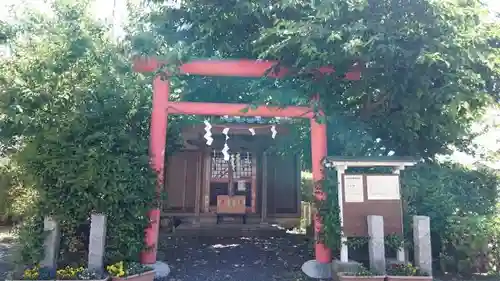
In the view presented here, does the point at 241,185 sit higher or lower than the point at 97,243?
higher

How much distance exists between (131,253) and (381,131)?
210 inches

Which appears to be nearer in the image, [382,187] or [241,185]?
[382,187]

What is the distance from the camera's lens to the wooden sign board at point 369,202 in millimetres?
6461

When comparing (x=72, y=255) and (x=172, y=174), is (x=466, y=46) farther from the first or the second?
(x=172, y=174)

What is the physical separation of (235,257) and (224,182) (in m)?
3.78

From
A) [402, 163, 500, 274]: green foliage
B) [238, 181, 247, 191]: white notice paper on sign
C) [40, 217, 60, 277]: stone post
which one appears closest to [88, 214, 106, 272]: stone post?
[40, 217, 60, 277]: stone post

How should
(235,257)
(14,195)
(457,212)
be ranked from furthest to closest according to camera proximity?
(14,195), (235,257), (457,212)

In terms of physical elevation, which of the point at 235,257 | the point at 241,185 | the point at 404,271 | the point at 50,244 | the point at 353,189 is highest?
the point at 241,185

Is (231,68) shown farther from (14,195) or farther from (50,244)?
(14,195)

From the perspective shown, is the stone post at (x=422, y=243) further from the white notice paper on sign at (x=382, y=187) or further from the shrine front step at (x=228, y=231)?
the shrine front step at (x=228, y=231)

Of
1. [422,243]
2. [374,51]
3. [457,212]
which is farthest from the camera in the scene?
[457,212]

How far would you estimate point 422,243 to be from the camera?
629cm

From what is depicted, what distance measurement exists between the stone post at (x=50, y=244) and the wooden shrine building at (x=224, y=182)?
5.51m

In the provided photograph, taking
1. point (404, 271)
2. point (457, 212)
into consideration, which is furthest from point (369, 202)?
point (457, 212)
